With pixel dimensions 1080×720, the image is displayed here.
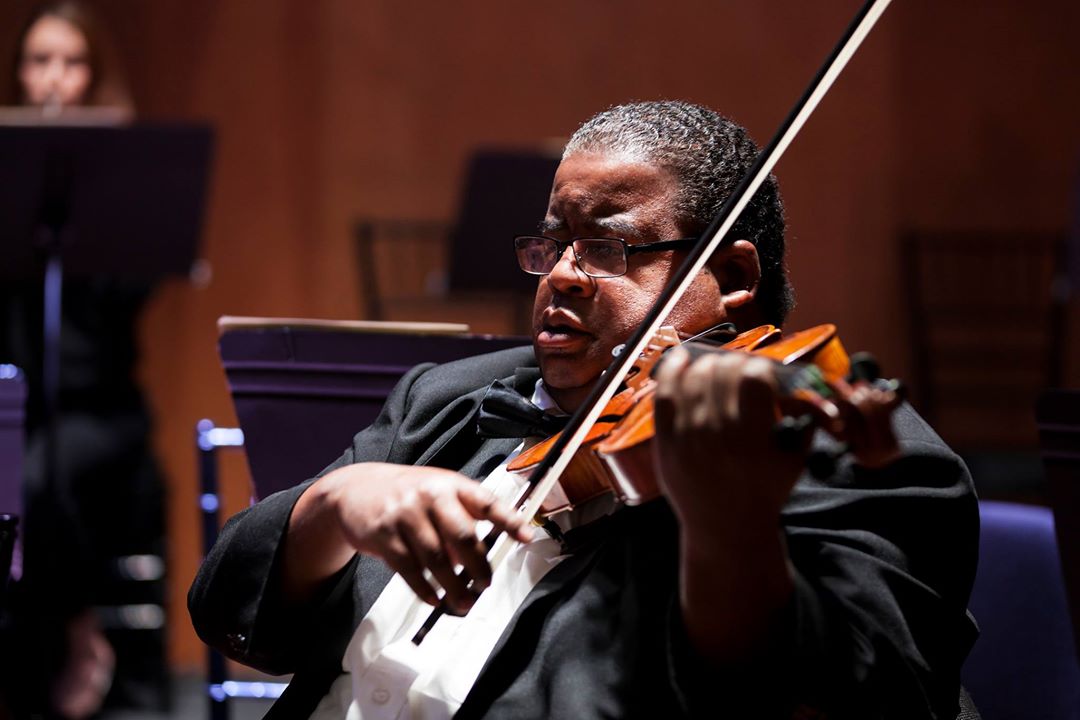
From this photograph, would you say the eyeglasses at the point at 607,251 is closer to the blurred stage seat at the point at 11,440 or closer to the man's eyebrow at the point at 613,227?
the man's eyebrow at the point at 613,227

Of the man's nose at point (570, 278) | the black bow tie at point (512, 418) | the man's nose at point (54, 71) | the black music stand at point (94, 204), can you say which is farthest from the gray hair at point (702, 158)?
the man's nose at point (54, 71)

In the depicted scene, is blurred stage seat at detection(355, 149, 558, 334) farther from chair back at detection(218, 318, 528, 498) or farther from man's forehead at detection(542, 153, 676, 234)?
man's forehead at detection(542, 153, 676, 234)

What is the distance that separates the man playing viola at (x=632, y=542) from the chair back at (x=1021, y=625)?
0.38 m

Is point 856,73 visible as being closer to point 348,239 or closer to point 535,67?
point 535,67

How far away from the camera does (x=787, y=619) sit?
1063 mm

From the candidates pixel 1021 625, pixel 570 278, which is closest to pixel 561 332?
pixel 570 278

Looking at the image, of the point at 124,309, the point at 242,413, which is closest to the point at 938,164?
the point at 124,309

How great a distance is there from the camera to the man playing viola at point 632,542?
3.42 feet

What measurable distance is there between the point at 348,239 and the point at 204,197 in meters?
1.68

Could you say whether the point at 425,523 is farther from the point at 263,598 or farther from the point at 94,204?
the point at 94,204

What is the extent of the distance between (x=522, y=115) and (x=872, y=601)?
3992 millimetres

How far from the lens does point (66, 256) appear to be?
3271 millimetres

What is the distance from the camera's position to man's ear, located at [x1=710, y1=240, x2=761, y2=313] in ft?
4.96

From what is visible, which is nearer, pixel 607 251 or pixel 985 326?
pixel 607 251
